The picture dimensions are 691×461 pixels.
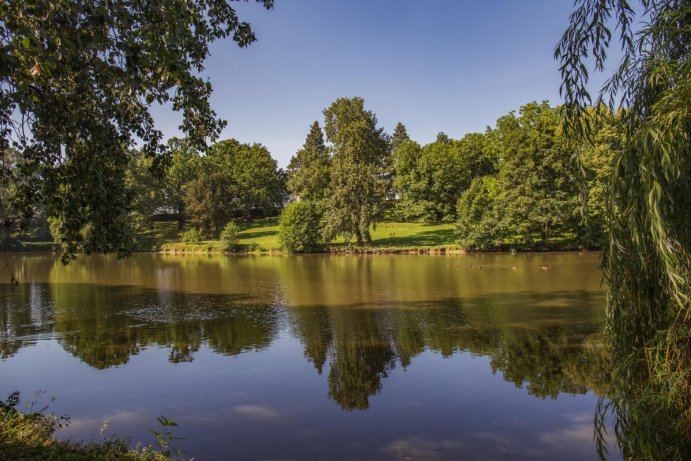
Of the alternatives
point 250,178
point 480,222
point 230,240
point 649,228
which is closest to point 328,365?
point 649,228

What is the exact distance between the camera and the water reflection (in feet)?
52.5

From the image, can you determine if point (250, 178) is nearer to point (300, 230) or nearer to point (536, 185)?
point (300, 230)

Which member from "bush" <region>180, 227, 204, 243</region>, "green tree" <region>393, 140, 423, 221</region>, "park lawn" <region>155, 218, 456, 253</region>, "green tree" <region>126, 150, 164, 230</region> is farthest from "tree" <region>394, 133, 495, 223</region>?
"green tree" <region>126, 150, 164, 230</region>

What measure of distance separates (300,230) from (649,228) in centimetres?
5718

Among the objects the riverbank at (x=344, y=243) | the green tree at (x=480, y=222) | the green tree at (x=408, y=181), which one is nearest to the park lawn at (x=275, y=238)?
the riverbank at (x=344, y=243)

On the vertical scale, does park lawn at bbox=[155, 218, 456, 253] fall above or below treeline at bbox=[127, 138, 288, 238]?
below

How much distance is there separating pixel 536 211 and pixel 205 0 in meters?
49.5

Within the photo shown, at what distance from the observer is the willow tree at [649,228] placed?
179 inches

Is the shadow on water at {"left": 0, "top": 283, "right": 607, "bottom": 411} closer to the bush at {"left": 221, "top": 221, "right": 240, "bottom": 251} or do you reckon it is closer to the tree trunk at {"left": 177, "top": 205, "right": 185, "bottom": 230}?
the bush at {"left": 221, "top": 221, "right": 240, "bottom": 251}

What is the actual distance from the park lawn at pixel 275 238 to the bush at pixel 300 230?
86.9 inches

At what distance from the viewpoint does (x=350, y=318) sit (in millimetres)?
23094

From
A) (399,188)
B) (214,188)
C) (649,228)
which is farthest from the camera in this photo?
(399,188)

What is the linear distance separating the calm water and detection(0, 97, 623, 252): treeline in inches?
559

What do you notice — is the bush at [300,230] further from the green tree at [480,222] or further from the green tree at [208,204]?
the green tree at [480,222]
